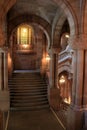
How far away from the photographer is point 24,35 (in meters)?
18.1

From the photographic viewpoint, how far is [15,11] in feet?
33.1

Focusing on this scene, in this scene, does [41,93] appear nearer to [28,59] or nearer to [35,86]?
[35,86]

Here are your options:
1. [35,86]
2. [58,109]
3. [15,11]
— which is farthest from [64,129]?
[15,11]

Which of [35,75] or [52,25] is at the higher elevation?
[52,25]

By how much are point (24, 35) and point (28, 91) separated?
7236mm

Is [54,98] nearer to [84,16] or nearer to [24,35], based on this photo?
[84,16]

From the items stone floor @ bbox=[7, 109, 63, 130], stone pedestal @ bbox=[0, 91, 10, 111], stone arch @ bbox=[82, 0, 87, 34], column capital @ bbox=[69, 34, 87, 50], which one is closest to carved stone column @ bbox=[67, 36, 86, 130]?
column capital @ bbox=[69, 34, 87, 50]

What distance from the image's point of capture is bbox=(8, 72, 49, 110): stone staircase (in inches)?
441

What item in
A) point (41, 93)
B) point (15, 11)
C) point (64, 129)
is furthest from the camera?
point (41, 93)

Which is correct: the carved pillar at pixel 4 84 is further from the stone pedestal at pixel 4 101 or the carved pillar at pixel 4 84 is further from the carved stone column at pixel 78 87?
the carved stone column at pixel 78 87

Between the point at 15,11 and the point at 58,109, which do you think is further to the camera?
the point at 58,109

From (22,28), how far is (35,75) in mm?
5689

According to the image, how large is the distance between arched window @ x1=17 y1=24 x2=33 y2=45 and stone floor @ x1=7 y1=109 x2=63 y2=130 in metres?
8.79

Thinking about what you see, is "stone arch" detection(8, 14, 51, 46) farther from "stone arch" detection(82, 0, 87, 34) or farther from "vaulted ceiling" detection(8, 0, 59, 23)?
"stone arch" detection(82, 0, 87, 34)
